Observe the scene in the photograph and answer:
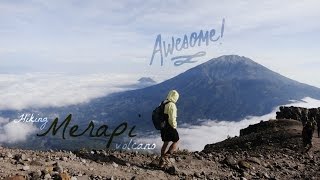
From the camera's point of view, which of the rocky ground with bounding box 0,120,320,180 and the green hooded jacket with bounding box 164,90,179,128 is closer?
the rocky ground with bounding box 0,120,320,180

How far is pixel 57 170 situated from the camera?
1286cm

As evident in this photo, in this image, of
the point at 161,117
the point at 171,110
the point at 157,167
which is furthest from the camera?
the point at 157,167

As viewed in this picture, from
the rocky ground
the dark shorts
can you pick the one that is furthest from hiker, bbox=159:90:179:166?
the rocky ground

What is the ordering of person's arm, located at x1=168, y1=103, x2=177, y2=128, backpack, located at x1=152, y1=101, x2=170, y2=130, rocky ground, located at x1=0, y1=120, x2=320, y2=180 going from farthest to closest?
backpack, located at x1=152, y1=101, x2=170, y2=130 < person's arm, located at x1=168, y1=103, x2=177, y2=128 < rocky ground, located at x1=0, y1=120, x2=320, y2=180

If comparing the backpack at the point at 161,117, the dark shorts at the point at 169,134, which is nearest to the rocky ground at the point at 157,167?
the dark shorts at the point at 169,134

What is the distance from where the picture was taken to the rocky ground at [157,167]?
1305cm

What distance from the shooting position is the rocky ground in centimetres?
1305

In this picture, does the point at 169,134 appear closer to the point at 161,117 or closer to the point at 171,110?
the point at 161,117

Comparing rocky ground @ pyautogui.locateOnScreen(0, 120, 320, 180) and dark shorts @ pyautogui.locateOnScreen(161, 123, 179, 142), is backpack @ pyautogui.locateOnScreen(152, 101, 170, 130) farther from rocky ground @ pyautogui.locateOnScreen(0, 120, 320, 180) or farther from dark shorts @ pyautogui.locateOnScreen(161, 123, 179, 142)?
rocky ground @ pyautogui.locateOnScreen(0, 120, 320, 180)

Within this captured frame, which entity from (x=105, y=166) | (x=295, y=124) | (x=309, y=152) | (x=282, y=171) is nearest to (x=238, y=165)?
(x=282, y=171)

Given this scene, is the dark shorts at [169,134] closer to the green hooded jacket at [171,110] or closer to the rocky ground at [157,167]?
the green hooded jacket at [171,110]

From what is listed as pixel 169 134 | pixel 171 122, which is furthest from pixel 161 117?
pixel 169 134

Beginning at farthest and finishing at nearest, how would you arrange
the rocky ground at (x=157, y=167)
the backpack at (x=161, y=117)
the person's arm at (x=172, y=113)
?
the backpack at (x=161, y=117) → the person's arm at (x=172, y=113) → the rocky ground at (x=157, y=167)

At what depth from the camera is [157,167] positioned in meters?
16.5
